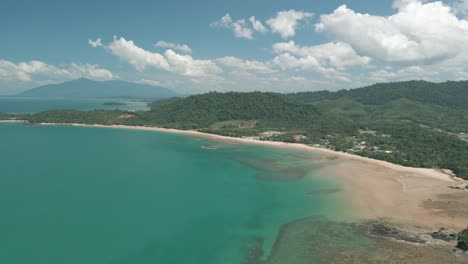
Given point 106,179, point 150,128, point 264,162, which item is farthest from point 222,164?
point 150,128

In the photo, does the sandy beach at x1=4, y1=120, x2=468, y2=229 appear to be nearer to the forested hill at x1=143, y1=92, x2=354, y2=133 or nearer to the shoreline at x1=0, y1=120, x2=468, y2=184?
the shoreline at x1=0, y1=120, x2=468, y2=184

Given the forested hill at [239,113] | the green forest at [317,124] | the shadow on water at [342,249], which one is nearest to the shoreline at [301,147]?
the green forest at [317,124]

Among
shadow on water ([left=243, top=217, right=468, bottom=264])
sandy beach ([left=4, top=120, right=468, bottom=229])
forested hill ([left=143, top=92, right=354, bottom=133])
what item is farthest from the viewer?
forested hill ([left=143, top=92, right=354, bottom=133])

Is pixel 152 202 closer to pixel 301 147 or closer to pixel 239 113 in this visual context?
pixel 301 147

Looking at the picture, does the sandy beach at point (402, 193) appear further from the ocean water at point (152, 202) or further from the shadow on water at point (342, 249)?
the shadow on water at point (342, 249)

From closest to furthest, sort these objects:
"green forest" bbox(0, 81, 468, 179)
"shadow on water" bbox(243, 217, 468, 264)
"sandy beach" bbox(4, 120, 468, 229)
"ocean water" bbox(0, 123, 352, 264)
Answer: "shadow on water" bbox(243, 217, 468, 264)
"ocean water" bbox(0, 123, 352, 264)
"sandy beach" bbox(4, 120, 468, 229)
"green forest" bbox(0, 81, 468, 179)

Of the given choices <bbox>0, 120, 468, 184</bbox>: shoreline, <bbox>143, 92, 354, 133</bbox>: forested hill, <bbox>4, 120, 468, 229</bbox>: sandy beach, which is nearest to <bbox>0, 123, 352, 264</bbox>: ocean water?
<bbox>4, 120, 468, 229</bbox>: sandy beach

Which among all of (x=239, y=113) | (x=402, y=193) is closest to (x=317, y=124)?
(x=239, y=113)

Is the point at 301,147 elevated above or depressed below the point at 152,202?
above
